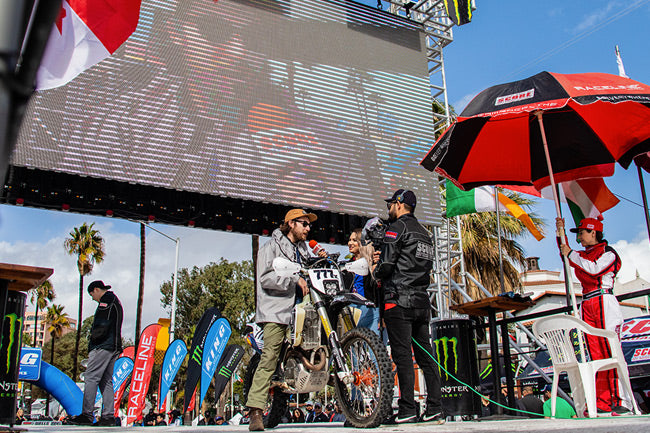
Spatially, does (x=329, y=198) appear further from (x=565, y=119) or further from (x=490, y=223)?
(x=565, y=119)

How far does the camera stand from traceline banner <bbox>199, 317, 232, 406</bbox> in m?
9.41

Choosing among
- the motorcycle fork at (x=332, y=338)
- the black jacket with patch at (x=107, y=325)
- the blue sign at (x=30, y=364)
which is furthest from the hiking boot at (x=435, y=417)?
the blue sign at (x=30, y=364)

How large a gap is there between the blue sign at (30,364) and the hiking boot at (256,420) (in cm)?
970

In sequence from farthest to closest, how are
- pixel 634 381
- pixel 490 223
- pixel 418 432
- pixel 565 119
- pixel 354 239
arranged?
pixel 490 223 < pixel 634 381 < pixel 565 119 < pixel 354 239 < pixel 418 432

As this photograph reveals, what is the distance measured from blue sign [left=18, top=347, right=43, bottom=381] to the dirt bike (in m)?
9.49

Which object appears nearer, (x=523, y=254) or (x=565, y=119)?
(x=565, y=119)

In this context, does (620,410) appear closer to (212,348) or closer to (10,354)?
(10,354)

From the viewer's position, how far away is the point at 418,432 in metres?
2.49

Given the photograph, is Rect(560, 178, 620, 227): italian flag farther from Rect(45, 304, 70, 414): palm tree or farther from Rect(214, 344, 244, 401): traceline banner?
Rect(45, 304, 70, 414): palm tree

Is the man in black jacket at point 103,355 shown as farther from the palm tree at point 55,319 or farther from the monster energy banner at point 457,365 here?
the palm tree at point 55,319

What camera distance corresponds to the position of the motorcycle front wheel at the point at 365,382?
9.97 ft

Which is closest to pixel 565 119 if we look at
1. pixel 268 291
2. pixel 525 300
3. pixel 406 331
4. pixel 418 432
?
pixel 525 300

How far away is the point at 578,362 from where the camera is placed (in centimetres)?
383

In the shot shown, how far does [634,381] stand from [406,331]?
16.1 feet
